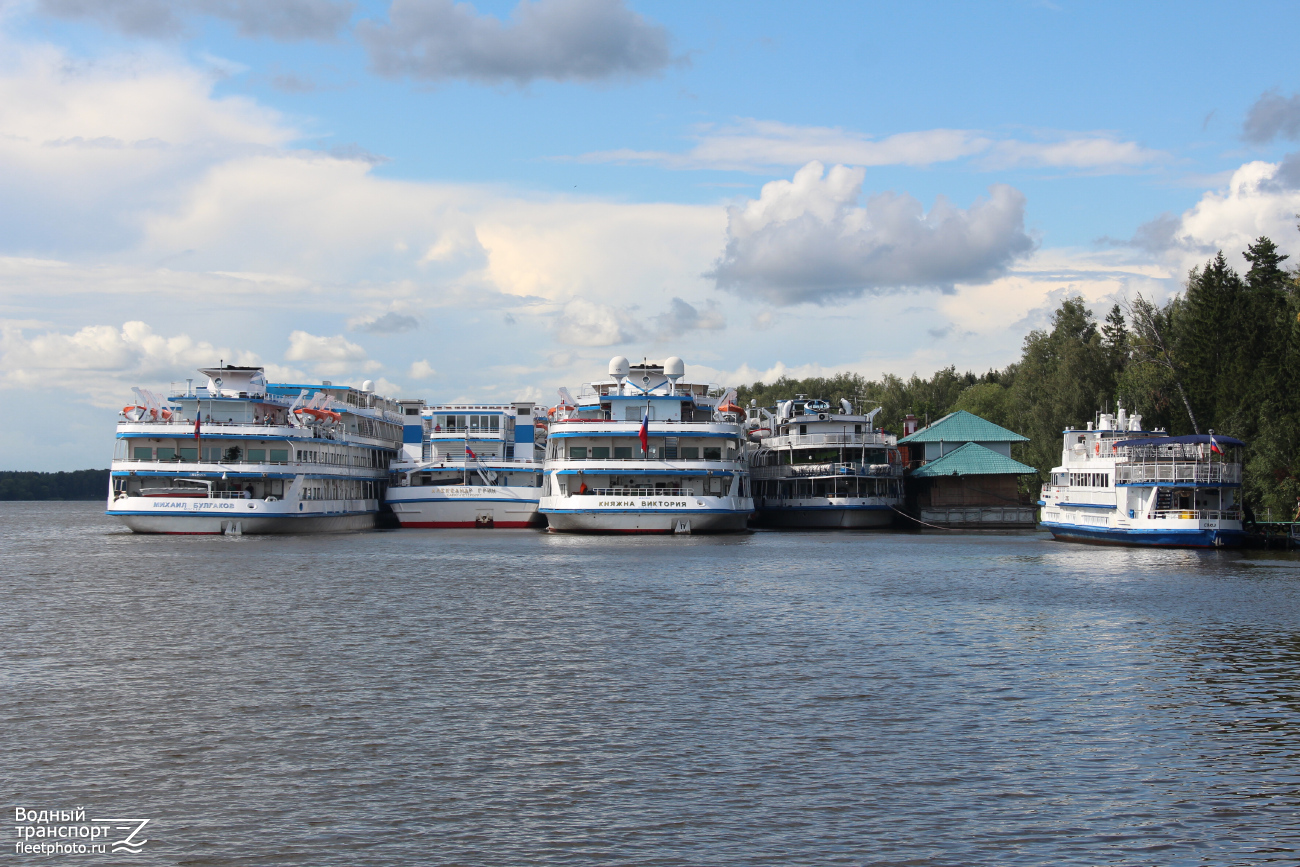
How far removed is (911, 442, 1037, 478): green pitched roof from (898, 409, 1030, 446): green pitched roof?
109 cm

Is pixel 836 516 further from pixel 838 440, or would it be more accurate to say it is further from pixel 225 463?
pixel 225 463

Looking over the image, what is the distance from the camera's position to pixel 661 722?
24.7 meters

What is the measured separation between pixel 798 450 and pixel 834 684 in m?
81.2

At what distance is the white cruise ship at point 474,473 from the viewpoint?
97.0 meters

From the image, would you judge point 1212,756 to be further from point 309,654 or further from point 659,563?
point 659,563

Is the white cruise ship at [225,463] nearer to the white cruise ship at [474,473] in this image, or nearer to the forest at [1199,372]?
the white cruise ship at [474,473]

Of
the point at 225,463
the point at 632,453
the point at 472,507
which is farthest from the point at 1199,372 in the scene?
the point at 225,463

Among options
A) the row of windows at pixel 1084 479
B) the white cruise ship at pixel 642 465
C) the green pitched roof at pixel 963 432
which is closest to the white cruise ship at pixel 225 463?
the white cruise ship at pixel 642 465

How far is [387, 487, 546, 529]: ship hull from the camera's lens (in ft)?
317

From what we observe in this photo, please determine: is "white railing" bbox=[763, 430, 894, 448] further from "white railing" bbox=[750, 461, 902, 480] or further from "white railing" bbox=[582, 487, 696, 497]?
"white railing" bbox=[582, 487, 696, 497]

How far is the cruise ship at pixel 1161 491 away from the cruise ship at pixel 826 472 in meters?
29.6

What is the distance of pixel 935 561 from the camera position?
6400 centimetres

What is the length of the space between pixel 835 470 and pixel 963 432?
21.9 meters

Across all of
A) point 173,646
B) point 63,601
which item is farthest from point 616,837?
point 63,601
